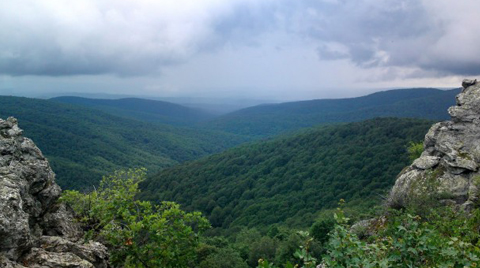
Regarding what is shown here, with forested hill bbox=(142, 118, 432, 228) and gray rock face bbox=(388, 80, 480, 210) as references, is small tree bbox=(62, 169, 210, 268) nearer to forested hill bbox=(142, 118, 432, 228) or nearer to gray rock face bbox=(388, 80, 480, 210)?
gray rock face bbox=(388, 80, 480, 210)

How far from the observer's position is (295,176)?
119 m

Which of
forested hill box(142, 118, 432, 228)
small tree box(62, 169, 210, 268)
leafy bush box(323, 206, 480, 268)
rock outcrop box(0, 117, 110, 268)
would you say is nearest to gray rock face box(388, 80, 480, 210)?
leafy bush box(323, 206, 480, 268)

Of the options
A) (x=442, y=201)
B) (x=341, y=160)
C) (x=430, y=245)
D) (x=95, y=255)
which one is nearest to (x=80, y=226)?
(x=95, y=255)

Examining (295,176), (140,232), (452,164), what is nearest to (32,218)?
(140,232)

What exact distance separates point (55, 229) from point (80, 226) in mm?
1153

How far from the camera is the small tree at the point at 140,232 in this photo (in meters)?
11.9

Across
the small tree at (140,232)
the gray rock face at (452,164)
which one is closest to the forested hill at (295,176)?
the gray rock face at (452,164)

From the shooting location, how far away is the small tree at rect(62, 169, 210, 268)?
11.9 m

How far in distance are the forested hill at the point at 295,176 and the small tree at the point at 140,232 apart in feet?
204

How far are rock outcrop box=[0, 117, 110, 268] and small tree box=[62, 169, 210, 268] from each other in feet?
2.06

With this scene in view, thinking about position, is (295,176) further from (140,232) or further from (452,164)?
(140,232)

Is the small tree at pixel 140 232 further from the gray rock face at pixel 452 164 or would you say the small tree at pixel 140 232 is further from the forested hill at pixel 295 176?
the forested hill at pixel 295 176

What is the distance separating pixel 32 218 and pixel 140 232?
4.06 meters

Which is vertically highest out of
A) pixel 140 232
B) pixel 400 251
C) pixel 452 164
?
pixel 400 251
